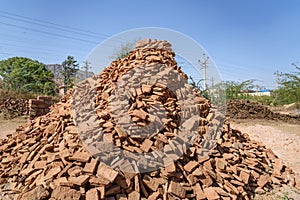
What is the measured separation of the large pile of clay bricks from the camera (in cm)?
203

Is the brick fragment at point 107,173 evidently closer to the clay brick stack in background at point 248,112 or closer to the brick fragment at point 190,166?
the brick fragment at point 190,166

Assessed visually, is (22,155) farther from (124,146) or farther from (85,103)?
(124,146)

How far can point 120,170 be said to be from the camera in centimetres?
213

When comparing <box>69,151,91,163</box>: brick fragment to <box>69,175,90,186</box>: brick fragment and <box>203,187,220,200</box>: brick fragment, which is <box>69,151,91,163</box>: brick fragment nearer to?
<box>69,175,90,186</box>: brick fragment

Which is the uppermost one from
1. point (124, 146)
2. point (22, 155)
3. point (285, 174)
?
point (124, 146)

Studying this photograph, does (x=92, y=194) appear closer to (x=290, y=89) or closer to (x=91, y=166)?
(x=91, y=166)

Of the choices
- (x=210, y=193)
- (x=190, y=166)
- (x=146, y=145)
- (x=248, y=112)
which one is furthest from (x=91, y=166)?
(x=248, y=112)

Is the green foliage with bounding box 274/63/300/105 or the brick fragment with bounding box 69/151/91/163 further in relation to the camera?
the green foliage with bounding box 274/63/300/105

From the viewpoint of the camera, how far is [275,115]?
36.2 feet

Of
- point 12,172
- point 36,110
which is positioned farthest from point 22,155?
point 36,110

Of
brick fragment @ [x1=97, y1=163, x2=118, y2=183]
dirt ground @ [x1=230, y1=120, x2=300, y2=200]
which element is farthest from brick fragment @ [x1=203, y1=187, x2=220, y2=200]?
brick fragment @ [x1=97, y1=163, x2=118, y2=183]

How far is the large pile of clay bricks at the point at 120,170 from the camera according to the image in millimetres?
2025

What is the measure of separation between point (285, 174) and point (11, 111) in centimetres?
999

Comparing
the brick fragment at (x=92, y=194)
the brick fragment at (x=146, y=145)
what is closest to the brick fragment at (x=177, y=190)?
the brick fragment at (x=146, y=145)
